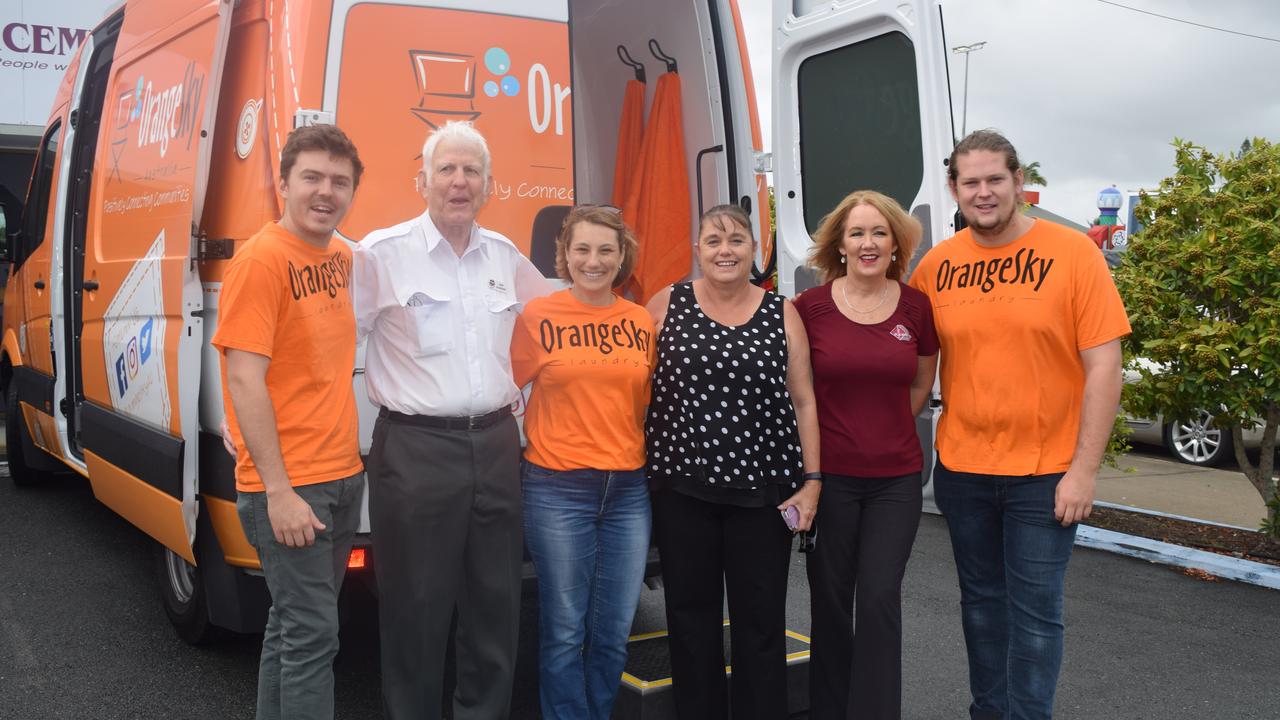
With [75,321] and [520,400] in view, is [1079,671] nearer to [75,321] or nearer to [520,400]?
Answer: [520,400]

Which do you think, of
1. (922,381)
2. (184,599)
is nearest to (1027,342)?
(922,381)

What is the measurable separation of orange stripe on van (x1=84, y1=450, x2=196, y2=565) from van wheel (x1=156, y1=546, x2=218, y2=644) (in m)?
0.18

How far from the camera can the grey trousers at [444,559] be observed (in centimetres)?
258

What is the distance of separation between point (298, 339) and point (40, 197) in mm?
4003

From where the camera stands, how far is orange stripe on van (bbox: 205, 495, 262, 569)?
309cm

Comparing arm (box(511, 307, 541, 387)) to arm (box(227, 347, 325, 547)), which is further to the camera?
arm (box(511, 307, 541, 387))

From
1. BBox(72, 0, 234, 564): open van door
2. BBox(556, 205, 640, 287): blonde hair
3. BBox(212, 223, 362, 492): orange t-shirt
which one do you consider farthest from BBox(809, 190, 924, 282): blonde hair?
BBox(72, 0, 234, 564): open van door

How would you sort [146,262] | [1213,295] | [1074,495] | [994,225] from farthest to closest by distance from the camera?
[1213,295] < [146,262] < [994,225] < [1074,495]

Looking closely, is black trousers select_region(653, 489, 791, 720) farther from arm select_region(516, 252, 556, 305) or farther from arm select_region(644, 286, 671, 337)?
arm select_region(516, 252, 556, 305)

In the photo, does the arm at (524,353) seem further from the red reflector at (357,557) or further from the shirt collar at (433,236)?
the red reflector at (357,557)

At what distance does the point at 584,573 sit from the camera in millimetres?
2895

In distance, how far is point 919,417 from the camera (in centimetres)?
315

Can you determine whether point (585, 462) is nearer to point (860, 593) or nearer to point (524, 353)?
point (524, 353)

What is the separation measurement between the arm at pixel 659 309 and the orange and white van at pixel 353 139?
655 millimetres
